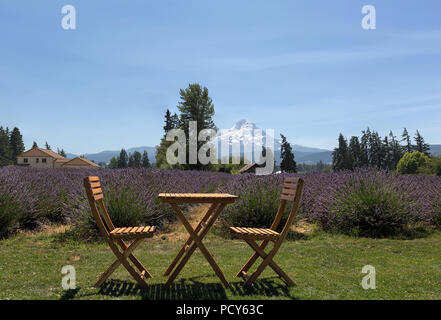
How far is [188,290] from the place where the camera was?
346 cm

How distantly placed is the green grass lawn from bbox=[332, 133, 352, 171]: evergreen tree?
5074 centimetres

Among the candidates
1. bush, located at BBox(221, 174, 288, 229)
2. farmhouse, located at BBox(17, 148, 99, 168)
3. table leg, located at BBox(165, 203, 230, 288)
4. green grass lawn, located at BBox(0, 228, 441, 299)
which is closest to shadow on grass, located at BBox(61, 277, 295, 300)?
green grass lawn, located at BBox(0, 228, 441, 299)

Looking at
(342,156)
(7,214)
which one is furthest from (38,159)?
(7,214)

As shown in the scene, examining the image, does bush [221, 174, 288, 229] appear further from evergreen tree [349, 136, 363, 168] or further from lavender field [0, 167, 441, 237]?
evergreen tree [349, 136, 363, 168]

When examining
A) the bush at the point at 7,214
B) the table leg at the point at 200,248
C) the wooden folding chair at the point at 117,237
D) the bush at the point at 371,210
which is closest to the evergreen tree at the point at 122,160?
the bush at the point at 7,214

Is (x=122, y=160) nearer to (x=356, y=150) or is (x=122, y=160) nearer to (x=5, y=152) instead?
(x=5, y=152)

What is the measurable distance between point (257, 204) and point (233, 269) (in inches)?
109

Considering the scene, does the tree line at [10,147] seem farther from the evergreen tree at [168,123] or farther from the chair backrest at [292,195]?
the chair backrest at [292,195]

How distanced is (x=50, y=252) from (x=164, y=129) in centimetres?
5618

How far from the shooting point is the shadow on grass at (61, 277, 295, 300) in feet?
10.7

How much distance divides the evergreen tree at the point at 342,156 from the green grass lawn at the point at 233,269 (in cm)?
5074

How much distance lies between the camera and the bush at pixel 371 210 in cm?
646
